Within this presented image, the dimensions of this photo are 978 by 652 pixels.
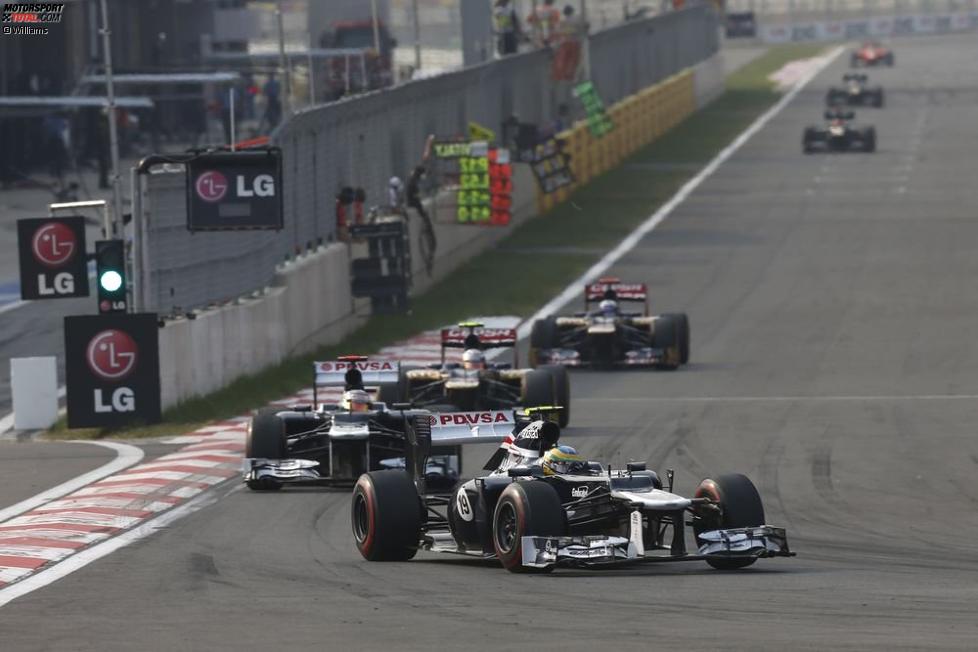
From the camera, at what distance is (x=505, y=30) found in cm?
6034

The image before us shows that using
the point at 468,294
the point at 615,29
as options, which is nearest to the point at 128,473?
the point at 468,294

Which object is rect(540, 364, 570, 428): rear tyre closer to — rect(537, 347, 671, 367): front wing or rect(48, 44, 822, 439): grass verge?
rect(48, 44, 822, 439): grass verge

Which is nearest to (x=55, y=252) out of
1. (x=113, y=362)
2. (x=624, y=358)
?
(x=113, y=362)

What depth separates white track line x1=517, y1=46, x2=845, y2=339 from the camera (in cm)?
3450

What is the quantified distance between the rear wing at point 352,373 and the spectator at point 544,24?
129ft

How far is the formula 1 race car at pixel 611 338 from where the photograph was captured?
89.2 ft

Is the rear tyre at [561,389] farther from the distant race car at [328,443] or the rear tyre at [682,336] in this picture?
the rear tyre at [682,336]

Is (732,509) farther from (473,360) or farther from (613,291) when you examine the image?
(613,291)

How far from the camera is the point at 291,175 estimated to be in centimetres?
2859

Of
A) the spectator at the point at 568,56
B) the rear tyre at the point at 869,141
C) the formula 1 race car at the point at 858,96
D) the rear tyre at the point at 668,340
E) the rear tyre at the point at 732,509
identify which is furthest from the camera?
the formula 1 race car at the point at 858,96

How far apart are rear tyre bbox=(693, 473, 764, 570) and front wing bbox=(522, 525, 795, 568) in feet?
0.26

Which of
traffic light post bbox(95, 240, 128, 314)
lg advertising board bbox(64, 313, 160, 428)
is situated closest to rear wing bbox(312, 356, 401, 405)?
traffic light post bbox(95, 240, 128, 314)

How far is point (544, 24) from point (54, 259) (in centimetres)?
4519

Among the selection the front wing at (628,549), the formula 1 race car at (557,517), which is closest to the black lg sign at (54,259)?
the formula 1 race car at (557,517)
